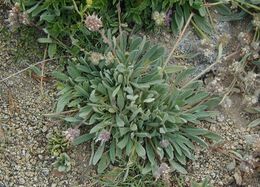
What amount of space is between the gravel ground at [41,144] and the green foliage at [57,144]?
6cm

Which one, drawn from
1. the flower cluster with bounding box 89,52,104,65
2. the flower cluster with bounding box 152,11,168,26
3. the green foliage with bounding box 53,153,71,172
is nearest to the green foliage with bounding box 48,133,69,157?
the green foliage with bounding box 53,153,71,172

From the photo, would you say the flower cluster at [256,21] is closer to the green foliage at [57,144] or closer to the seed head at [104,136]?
the seed head at [104,136]

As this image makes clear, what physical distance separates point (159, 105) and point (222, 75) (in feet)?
2.04

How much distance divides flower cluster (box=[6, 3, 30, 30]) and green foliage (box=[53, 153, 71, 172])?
942mm

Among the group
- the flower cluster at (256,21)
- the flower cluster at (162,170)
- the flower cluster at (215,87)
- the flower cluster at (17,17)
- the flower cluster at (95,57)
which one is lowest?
the flower cluster at (162,170)

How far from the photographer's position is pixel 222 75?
14.0ft

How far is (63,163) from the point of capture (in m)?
3.86

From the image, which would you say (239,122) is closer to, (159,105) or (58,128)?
(159,105)

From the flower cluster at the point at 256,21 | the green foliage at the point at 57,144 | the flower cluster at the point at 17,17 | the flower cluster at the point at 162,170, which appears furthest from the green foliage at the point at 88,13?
the flower cluster at the point at 162,170

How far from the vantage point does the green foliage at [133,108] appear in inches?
152

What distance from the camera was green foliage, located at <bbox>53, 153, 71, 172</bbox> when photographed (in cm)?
383

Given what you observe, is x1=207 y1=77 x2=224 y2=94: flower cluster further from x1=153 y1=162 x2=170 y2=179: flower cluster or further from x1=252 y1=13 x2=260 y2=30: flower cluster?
x1=153 y1=162 x2=170 y2=179: flower cluster

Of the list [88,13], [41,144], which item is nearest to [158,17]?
[88,13]

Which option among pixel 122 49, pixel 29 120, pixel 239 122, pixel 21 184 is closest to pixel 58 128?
pixel 29 120
